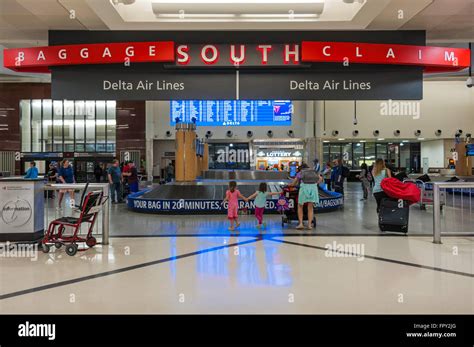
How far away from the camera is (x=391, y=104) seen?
23.5m

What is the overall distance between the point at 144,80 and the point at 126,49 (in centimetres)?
54

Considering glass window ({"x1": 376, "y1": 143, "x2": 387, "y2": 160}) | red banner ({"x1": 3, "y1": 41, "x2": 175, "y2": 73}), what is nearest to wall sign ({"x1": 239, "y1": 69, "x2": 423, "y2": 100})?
red banner ({"x1": 3, "y1": 41, "x2": 175, "y2": 73})

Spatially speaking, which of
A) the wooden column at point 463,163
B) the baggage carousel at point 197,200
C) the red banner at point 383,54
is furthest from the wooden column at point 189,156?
the wooden column at point 463,163

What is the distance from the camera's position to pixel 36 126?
31.4 metres

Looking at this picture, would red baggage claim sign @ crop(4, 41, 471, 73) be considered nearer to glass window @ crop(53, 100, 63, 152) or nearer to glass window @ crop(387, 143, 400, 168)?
glass window @ crop(387, 143, 400, 168)

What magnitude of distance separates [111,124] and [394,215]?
1106 inches

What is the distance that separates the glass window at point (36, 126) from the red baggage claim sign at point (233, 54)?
91.3 ft

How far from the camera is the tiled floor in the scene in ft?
11.8

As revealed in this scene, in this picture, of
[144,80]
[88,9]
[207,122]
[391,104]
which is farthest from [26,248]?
[391,104]

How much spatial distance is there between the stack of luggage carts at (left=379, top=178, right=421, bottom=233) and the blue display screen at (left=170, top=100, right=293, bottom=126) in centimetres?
1690

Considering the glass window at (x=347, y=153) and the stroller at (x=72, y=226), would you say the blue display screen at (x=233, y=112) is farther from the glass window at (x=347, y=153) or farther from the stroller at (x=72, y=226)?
the stroller at (x=72, y=226)

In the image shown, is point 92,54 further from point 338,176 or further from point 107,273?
point 338,176

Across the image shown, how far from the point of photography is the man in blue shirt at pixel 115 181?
14391 mm

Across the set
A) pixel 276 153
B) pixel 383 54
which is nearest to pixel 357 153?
pixel 276 153
